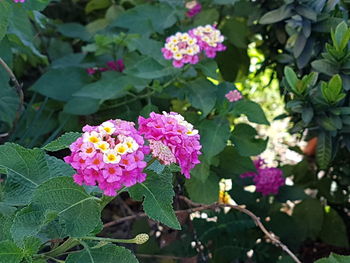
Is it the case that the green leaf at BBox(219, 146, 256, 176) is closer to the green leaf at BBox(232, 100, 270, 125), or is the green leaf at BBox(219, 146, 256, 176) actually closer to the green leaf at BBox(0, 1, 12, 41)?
the green leaf at BBox(232, 100, 270, 125)

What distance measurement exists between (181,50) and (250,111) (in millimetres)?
294

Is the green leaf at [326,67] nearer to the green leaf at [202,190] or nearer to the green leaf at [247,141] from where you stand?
the green leaf at [247,141]

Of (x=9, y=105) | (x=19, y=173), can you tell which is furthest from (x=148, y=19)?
(x=19, y=173)

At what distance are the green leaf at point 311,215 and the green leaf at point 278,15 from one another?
758mm

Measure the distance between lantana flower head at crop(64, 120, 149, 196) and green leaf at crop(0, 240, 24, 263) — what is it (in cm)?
20

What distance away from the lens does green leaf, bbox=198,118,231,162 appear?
73.6 inches

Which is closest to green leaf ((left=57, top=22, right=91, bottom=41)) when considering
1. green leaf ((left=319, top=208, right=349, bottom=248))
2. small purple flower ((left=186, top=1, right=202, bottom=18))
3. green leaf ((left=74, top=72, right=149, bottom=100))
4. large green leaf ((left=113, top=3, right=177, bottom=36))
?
large green leaf ((left=113, top=3, right=177, bottom=36))

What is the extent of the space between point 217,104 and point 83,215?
3.13ft

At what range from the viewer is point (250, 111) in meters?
1.97

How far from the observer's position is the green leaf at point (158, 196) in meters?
1.15

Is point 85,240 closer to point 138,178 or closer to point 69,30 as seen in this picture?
point 138,178

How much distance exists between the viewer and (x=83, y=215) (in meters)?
1.16

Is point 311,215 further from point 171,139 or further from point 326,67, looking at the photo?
point 171,139

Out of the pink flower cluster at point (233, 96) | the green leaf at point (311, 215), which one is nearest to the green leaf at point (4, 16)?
the pink flower cluster at point (233, 96)
